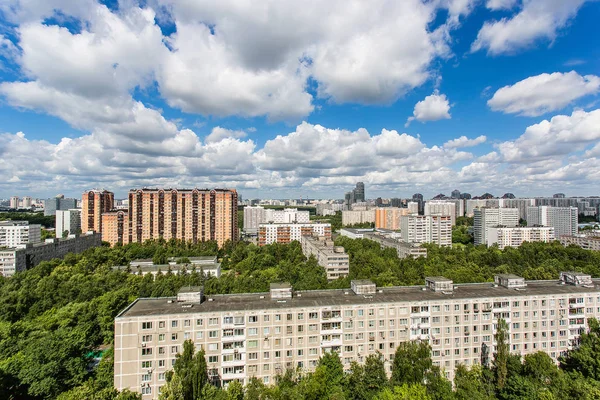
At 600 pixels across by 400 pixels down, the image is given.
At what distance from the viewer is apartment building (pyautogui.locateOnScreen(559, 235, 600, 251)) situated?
5447 centimetres

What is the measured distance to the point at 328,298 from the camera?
18109mm

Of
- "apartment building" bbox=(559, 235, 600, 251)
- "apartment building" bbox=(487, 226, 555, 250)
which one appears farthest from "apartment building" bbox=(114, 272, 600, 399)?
"apartment building" bbox=(487, 226, 555, 250)

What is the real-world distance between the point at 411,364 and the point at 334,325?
415 centimetres

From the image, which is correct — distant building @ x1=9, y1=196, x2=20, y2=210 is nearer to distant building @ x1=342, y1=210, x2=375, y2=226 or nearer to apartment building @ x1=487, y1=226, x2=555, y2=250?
distant building @ x1=342, y1=210, x2=375, y2=226

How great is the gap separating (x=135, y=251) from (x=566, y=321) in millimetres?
49590

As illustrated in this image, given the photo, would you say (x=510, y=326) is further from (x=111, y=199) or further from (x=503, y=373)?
(x=111, y=199)

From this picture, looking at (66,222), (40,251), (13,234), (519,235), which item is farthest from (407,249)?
(66,222)

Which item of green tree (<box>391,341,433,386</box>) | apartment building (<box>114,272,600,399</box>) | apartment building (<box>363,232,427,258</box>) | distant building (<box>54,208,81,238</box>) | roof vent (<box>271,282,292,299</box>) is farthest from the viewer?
distant building (<box>54,208,81,238</box>)

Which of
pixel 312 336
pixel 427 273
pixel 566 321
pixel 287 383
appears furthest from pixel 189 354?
pixel 427 273

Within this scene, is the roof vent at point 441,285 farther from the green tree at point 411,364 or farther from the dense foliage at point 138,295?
the green tree at point 411,364

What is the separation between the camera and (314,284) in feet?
94.8

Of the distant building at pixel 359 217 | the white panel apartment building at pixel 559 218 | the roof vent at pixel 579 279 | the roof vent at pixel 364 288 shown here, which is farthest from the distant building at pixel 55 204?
the white panel apartment building at pixel 559 218

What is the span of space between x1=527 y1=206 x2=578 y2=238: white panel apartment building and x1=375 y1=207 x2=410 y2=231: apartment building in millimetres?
31043

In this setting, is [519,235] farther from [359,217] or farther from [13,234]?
[13,234]
